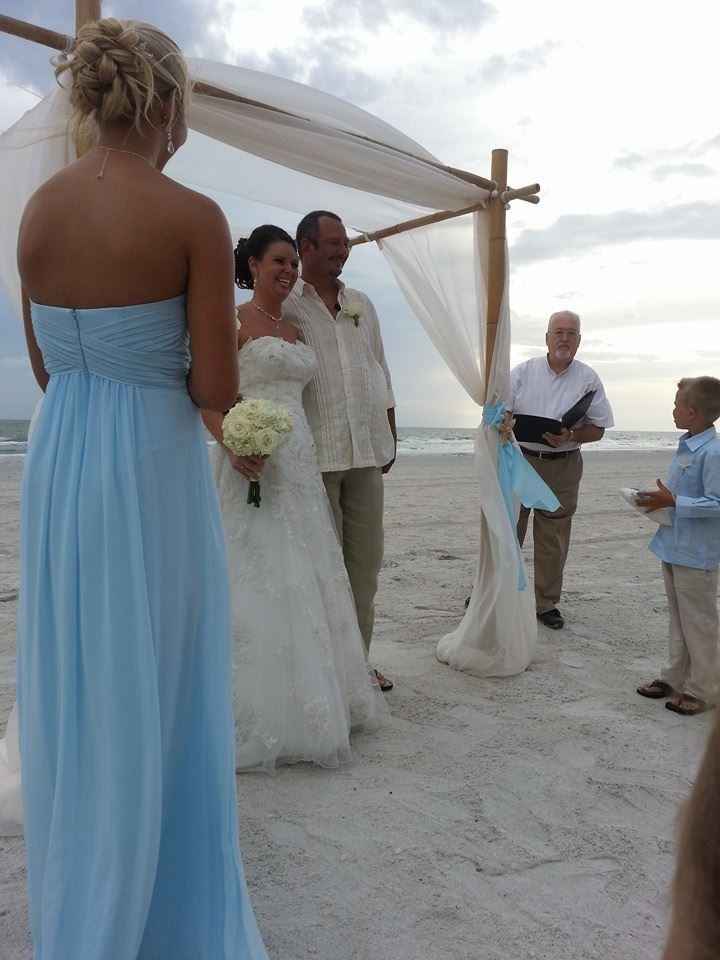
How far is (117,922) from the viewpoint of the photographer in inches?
67.7

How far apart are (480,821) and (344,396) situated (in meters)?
1.96

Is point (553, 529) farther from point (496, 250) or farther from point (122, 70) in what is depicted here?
point (122, 70)

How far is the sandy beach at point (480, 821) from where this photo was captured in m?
2.23

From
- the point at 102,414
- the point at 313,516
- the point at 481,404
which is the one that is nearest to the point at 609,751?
the point at 313,516

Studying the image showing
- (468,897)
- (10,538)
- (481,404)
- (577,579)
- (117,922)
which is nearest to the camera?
(117,922)

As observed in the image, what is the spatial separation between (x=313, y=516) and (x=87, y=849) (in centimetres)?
189

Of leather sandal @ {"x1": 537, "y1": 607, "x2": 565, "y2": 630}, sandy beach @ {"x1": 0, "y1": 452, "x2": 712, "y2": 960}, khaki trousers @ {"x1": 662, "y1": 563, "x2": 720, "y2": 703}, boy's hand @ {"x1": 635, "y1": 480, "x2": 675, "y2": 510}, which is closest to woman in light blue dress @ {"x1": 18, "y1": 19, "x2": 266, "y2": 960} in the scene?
sandy beach @ {"x1": 0, "y1": 452, "x2": 712, "y2": 960}

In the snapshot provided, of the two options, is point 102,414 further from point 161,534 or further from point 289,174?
point 289,174

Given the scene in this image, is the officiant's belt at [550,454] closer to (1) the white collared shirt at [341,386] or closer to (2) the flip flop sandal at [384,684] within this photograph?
(1) the white collared shirt at [341,386]

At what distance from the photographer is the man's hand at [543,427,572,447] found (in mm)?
5383

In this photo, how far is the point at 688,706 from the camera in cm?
384

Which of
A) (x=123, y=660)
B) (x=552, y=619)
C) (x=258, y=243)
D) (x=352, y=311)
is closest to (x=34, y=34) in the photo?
(x=258, y=243)

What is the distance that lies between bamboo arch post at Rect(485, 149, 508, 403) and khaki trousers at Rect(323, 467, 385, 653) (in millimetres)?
1238

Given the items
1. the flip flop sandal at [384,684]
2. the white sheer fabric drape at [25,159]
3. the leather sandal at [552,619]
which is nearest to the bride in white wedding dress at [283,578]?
the flip flop sandal at [384,684]
